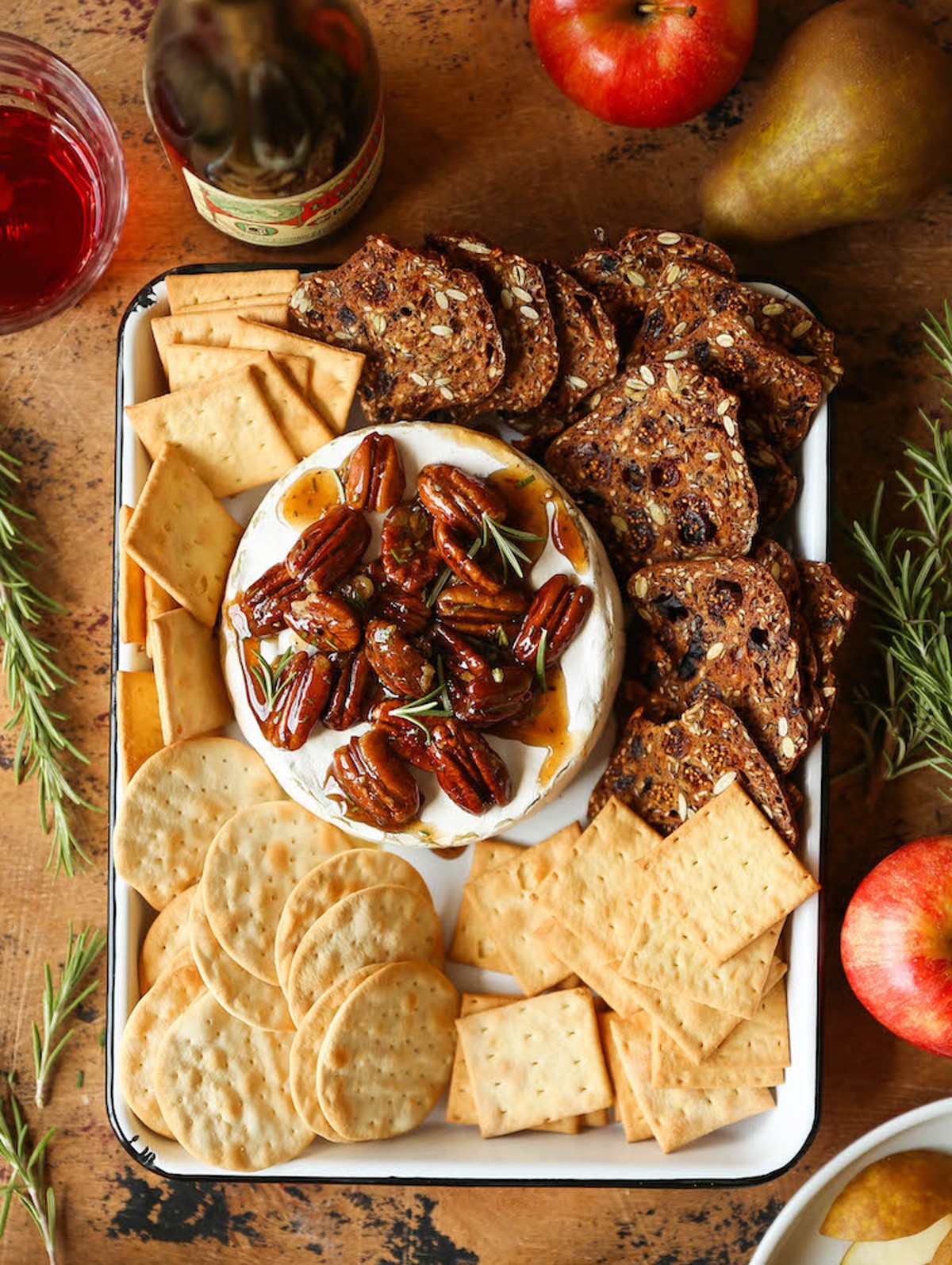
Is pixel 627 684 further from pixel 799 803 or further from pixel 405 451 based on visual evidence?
pixel 405 451

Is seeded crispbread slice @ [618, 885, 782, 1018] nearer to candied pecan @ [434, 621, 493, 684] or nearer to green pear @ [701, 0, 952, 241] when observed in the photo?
candied pecan @ [434, 621, 493, 684]

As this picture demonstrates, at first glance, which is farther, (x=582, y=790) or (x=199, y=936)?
(x=582, y=790)

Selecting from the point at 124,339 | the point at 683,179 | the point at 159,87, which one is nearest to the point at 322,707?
the point at 124,339

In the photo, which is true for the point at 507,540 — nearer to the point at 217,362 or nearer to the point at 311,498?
the point at 311,498

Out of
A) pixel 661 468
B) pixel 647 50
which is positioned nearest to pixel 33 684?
pixel 661 468

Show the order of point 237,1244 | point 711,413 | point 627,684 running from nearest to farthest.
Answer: point 711,413, point 627,684, point 237,1244

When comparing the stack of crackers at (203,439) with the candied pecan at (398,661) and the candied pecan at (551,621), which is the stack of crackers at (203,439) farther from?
the candied pecan at (551,621)
